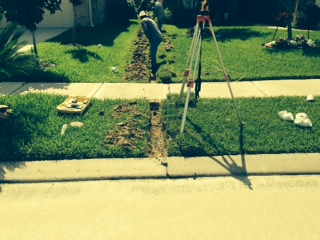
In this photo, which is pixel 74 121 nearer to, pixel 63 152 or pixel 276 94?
A: pixel 63 152

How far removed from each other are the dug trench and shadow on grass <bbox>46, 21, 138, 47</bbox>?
676 centimetres

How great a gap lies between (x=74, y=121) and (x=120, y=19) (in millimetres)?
14898

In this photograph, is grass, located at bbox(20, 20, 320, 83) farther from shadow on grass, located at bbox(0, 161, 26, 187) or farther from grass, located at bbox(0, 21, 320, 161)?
shadow on grass, located at bbox(0, 161, 26, 187)

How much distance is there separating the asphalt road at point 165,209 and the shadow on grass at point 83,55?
→ 6.48 meters

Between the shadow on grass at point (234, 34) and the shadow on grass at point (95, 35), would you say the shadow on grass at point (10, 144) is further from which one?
the shadow on grass at point (234, 34)

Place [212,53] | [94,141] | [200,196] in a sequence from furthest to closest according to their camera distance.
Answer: [212,53] < [94,141] < [200,196]

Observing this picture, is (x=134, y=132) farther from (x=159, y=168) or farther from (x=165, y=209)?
(x=165, y=209)

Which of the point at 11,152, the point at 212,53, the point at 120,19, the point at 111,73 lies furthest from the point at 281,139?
the point at 120,19

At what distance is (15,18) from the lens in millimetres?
8859

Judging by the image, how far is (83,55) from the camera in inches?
412

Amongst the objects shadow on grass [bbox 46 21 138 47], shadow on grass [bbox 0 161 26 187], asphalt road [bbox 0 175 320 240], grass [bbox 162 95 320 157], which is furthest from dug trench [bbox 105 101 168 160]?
shadow on grass [bbox 46 21 138 47]

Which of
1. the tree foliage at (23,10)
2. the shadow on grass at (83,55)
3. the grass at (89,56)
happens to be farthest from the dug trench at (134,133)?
the tree foliage at (23,10)

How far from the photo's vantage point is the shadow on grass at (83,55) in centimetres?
1009

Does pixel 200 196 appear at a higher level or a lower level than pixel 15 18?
lower
